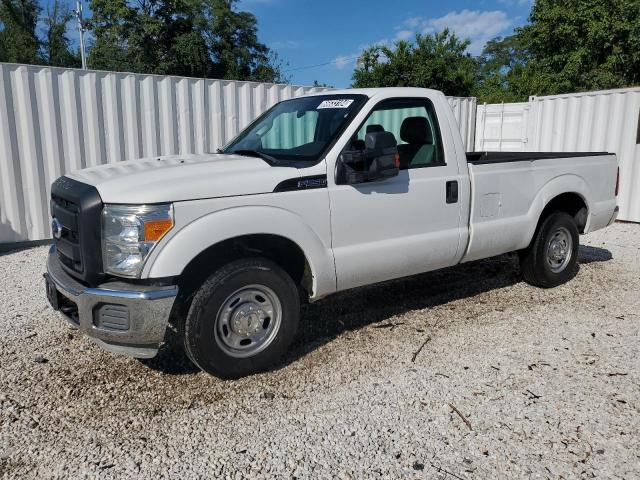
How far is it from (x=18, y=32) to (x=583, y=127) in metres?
45.3

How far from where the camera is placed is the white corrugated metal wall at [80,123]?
7879mm

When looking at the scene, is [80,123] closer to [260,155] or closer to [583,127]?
[260,155]

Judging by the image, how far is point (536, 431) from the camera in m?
3.18

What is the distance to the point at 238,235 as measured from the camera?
359cm

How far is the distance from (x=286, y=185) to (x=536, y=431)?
7.31ft

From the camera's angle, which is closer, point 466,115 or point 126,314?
point 126,314

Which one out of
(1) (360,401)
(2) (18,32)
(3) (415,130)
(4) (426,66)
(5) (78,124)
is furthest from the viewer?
Answer: (2) (18,32)

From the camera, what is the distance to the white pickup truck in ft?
11.0

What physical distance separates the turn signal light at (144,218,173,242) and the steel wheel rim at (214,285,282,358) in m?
0.64

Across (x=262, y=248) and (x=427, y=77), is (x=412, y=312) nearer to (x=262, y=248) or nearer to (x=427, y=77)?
(x=262, y=248)

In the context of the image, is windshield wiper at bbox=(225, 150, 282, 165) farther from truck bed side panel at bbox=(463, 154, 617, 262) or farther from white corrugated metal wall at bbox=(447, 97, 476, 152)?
white corrugated metal wall at bbox=(447, 97, 476, 152)

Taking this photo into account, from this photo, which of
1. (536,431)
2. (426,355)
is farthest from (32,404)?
(536,431)

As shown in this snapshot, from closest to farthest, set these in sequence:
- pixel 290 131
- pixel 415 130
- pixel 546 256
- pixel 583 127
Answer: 1. pixel 290 131
2. pixel 415 130
3. pixel 546 256
4. pixel 583 127

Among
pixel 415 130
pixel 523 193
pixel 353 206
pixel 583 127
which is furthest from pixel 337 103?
pixel 583 127
